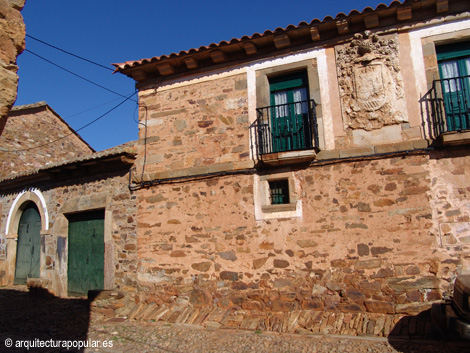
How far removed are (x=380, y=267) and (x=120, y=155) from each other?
5.60m

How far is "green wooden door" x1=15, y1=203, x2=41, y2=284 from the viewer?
10359 millimetres

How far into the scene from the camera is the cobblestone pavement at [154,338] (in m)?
4.82

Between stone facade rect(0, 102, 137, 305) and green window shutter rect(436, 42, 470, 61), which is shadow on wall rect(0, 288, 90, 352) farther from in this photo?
green window shutter rect(436, 42, 470, 61)

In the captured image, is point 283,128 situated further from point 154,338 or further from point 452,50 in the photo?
point 154,338

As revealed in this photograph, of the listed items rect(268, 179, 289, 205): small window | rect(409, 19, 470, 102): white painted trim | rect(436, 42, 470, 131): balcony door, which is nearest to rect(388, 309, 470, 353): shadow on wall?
rect(268, 179, 289, 205): small window

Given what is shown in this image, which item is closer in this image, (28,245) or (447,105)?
(447,105)

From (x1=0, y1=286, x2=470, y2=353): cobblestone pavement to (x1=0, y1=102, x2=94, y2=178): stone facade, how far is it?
7.19 metres

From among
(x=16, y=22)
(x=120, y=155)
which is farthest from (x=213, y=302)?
(x=16, y=22)

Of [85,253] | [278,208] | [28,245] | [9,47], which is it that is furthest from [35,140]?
[9,47]

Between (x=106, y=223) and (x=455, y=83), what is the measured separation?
7.35 metres

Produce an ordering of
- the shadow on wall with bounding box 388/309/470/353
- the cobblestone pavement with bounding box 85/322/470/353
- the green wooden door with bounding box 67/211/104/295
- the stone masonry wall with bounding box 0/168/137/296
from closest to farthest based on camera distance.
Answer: the shadow on wall with bounding box 388/309/470/353
the cobblestone pavement with bounding box 85/322/470/353
the stone masonry wall with bounding box 0/168/137/296
the green wooden door with bounding box 67/211/104/295

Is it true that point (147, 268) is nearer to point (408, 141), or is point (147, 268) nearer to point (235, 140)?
point (235, 140)

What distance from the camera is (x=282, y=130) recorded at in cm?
688

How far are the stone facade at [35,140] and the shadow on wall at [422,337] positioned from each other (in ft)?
38.0
